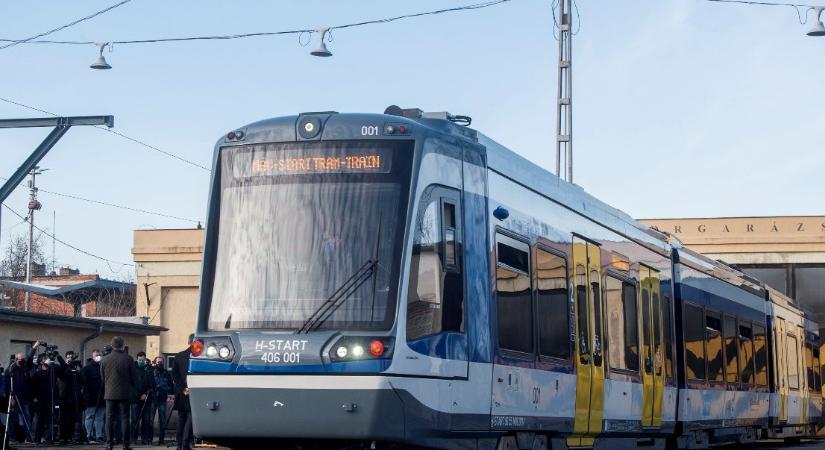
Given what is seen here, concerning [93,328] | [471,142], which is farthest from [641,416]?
[93,328]

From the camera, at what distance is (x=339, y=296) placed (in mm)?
11008

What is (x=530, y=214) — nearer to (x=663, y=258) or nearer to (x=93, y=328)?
(x=663, y=258)

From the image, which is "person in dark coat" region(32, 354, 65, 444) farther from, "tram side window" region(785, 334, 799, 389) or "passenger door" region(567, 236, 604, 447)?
"tram side window" region(785, 334, 799, 389)

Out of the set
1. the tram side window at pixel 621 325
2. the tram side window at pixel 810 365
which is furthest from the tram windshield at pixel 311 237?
the tram side window at pixel 810 365

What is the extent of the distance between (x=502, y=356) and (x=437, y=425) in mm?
1394

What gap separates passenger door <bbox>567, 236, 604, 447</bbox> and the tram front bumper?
398 cm

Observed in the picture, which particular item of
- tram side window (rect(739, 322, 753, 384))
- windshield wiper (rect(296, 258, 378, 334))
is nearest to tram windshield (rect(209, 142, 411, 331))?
windshield wiper (rect(296, 258, 378, 334))

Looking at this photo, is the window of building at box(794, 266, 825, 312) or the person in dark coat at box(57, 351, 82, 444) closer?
the person in dark coat at box(57, 351, 82, 444)

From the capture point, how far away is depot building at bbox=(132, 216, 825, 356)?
145 ft

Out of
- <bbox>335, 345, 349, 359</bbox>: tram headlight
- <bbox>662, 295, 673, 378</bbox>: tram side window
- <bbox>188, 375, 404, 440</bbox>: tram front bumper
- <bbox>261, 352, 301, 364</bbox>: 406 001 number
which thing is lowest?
<bbox>188, 375, 404, 440</bbox>: tram front bumper

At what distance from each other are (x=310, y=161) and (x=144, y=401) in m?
14.6

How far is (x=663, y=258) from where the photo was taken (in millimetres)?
18938

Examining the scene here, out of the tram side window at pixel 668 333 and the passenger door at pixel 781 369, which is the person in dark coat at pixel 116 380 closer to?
the tram side window at pixel 668 333

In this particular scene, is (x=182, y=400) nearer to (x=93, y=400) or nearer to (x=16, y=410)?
(x=93, y=400)
